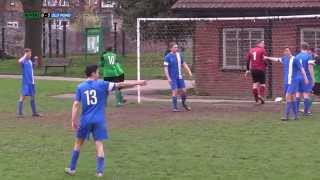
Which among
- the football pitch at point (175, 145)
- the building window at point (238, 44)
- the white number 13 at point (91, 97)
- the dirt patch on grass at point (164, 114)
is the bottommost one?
the football pitch at point (175, 145)

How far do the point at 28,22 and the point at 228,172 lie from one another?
1218 inches

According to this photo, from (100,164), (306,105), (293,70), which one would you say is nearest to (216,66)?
(306,105)

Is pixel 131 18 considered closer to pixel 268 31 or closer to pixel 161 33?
pixel 161 33

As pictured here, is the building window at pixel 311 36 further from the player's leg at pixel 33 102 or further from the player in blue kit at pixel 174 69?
the player's leg at pixel 33 102

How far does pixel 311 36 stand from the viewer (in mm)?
23719

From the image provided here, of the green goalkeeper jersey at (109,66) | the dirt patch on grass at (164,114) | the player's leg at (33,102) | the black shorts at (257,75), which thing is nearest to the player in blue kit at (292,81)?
the dirt patch on grass at (164,114)

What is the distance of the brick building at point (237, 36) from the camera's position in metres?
23.7

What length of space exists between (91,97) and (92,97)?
0.02 meters

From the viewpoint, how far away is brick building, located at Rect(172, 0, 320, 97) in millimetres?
23719

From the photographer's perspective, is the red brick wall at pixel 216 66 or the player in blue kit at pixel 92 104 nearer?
the player in blue kit at pixel 92 104

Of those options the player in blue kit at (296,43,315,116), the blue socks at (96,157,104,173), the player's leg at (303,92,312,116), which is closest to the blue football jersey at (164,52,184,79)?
the player in blue kit at (296,43,315,116)

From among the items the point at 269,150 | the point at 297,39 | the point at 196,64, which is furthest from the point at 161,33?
the point at 269,150

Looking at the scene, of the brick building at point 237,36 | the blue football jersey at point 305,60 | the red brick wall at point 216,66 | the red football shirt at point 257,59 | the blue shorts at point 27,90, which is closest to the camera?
the blue football jersey at point 305,60

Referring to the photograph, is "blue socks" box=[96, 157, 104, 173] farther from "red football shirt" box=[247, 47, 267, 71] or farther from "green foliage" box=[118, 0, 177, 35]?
"green foliage" box=[118, 0, 177, 35]
